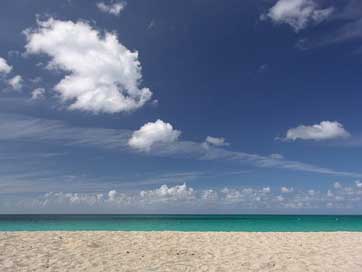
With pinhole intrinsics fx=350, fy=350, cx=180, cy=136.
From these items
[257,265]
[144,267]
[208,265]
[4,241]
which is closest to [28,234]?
[4,241]

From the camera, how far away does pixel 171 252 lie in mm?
15414

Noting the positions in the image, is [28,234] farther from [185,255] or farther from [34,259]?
[185,255]

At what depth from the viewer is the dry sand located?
1304 cm

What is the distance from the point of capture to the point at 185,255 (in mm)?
14977

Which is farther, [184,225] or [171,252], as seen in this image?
[184,225]

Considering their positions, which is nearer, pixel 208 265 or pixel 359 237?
pixel 208 265

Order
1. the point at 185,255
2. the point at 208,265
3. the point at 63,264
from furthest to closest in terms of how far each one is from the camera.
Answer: the point at 185,255, the point at 208,265, the point at 63,264

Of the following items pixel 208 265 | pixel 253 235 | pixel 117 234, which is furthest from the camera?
pixel 253 235

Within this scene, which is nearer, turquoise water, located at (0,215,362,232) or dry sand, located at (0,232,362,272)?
dry sand, located at (0,232,362,272)

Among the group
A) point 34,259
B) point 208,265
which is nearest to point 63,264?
point 34,259

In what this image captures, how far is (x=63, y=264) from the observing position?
12703 mm

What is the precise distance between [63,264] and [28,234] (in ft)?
20.1

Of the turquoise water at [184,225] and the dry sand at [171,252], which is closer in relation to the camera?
the dry sand at [171,252]

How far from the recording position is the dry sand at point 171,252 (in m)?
13.0
